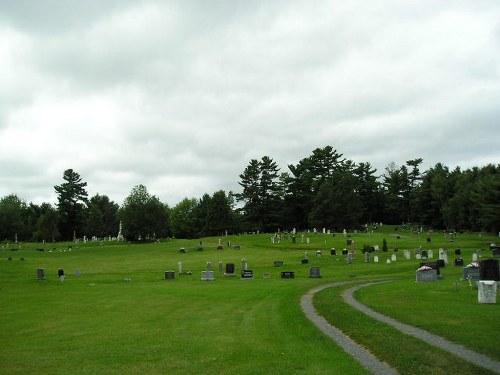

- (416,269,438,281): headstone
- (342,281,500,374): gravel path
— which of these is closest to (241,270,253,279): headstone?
(416,269,438,281): headstone

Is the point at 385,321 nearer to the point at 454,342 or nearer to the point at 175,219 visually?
the point at 454,342

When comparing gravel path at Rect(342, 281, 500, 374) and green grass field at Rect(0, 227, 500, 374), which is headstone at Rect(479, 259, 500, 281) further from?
gravel path at Rect(342, 281, 500, 374)

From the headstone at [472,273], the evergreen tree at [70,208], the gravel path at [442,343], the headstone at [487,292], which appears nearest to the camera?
the gravel path at [442,343]

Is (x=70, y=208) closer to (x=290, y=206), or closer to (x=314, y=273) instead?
(x=290, y=206)

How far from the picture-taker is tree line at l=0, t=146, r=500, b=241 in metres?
92.5

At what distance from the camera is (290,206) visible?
116938mm

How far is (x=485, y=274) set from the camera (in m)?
22.6

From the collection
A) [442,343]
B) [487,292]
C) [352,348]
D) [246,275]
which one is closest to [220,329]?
[352,348]

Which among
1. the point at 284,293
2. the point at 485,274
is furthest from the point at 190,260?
the point at 485,274

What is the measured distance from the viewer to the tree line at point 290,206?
92.5m

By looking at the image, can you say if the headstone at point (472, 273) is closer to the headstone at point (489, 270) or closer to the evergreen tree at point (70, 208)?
the headstone at point (489, 270)

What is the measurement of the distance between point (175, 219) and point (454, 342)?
132957 millimetres

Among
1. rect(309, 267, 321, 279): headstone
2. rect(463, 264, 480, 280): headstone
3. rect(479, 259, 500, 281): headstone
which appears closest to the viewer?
rect(479, 259, 500, 281): headstone

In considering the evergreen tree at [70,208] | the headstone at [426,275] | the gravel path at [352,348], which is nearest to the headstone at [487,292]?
the gravel path at [352,348]
